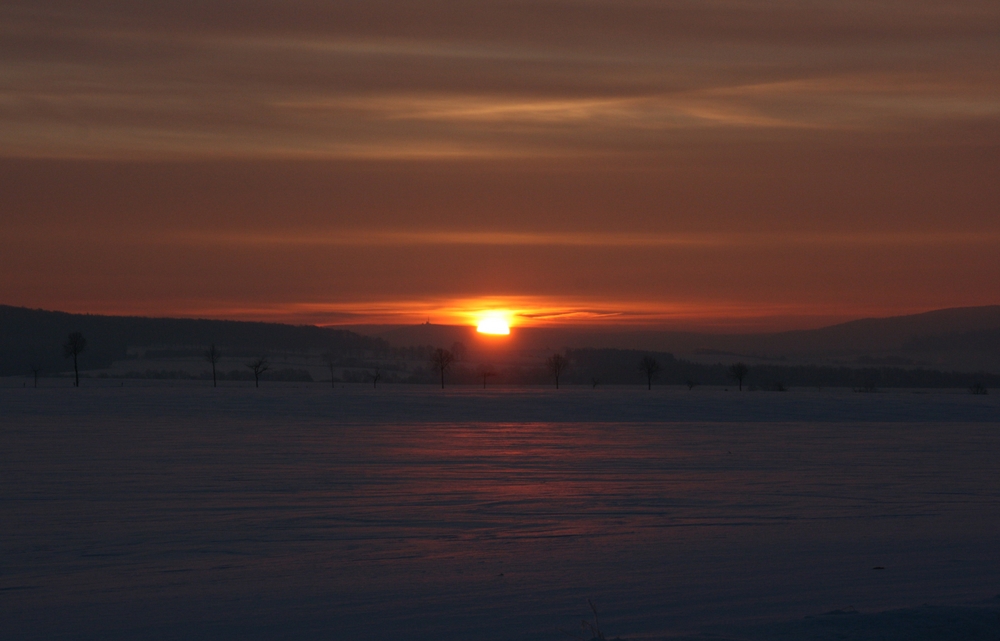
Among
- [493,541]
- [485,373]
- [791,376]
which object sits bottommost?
[493,541]

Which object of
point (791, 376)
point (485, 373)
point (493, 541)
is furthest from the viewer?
point (791, 376)

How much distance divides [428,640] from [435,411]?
46.9 metres

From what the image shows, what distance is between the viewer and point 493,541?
1273 centimetres

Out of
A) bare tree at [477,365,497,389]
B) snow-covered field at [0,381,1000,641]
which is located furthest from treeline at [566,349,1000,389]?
snow-covered field at [0,381,1000,641]

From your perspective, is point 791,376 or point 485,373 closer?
point 485,373

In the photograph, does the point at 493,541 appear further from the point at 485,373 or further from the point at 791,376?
the point at 791,376

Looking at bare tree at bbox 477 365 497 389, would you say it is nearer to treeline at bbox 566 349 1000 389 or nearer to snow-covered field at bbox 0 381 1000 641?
treeline at bbox 566 349 1000 389

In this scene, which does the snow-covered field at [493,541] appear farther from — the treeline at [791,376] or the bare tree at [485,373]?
the treeline at [791,376]

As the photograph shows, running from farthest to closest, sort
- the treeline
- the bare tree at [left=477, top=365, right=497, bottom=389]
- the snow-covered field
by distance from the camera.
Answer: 1. the treeline
2. the bare tree at [left=477, top=365, right=497, bottom=389]
3. the snow-covered field

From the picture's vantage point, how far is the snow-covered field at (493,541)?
8.89 m

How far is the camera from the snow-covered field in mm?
8891

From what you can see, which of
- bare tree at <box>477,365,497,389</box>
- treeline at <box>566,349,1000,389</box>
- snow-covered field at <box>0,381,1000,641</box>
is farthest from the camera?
treeline at <box>566,349,1000,389</box>

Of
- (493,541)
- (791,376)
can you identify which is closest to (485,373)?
(791,376)

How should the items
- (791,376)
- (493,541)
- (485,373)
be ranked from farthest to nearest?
(791,376) → (485,373) → (493,541)
